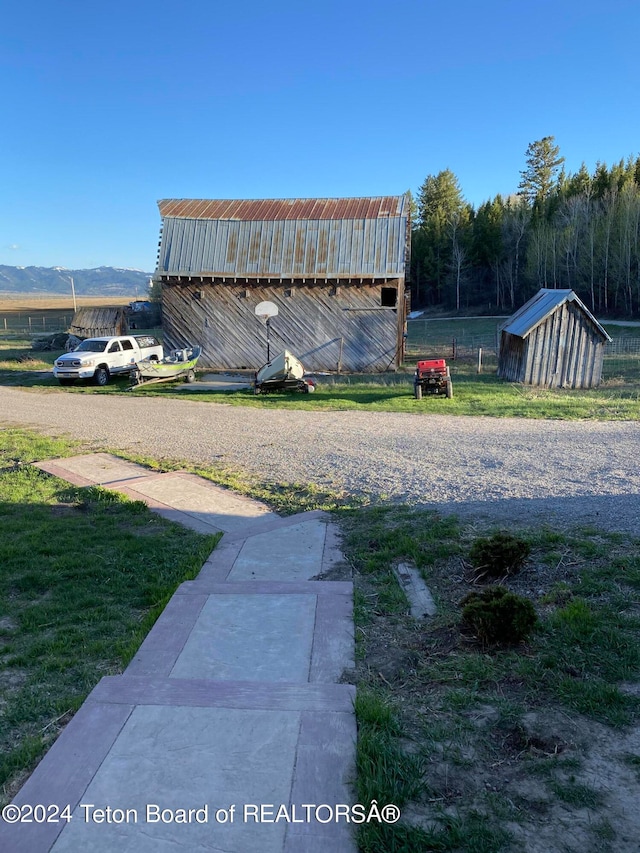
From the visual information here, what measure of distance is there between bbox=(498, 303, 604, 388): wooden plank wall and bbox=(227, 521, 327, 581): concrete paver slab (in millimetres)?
15873

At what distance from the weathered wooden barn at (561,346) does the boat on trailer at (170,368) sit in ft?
37.0

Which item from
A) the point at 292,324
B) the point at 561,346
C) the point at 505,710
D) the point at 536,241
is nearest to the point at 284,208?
the point at 292,324

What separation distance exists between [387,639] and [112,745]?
A: 1838mm

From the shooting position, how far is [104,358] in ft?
70.3

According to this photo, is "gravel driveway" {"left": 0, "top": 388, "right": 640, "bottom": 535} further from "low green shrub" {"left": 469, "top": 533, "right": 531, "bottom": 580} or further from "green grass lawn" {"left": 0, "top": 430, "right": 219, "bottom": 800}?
"green grass lawn" {"left": 0, "top": 430, "right": 219, "bottom": 800}

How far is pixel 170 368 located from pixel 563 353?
43.3 feet

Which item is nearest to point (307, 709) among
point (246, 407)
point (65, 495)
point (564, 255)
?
point (65, 495)

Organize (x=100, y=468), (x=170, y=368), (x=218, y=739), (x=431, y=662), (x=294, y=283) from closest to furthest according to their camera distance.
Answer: (x=218, y=739)
(x=431, y=662)
(x=100, y=468)
(x=170, y=368)
(x=294, y=283)

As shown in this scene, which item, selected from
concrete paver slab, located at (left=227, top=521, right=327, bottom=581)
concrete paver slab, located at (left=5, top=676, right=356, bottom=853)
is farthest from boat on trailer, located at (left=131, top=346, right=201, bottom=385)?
concrete paver slab, located at (left=5, top=676, right=356, bottom=853)

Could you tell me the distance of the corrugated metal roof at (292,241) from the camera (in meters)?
22.7

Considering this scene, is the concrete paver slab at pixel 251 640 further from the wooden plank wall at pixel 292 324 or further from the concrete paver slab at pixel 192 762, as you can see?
the wooden plank wall at pixel 292 324

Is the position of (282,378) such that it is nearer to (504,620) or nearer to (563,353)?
(563,353)

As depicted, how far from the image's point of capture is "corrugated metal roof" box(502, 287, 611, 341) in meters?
19.8

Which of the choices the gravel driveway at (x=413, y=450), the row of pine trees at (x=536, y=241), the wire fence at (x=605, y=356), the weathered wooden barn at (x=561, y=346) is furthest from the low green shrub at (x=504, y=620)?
the row of pine trees at (x=536, y=241)
